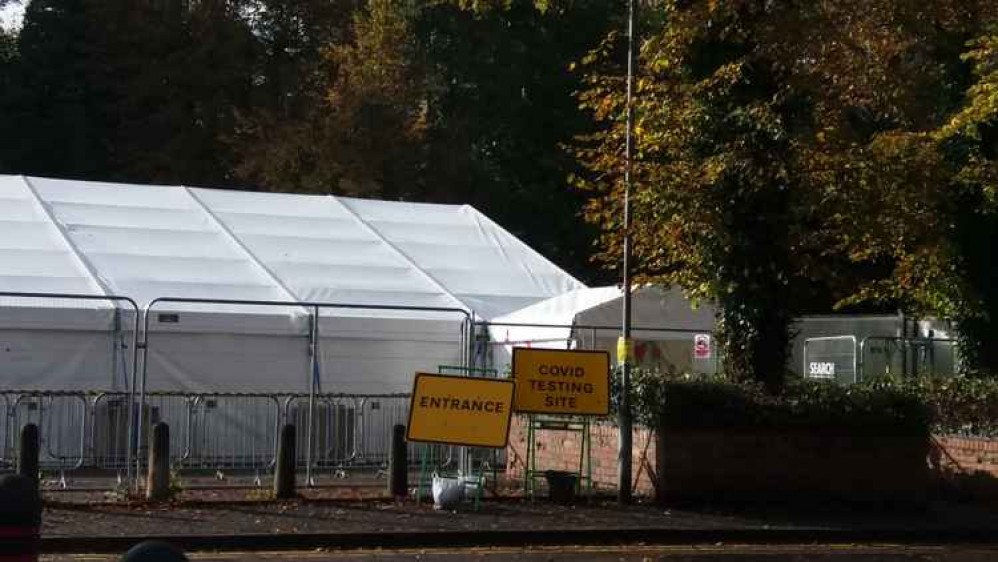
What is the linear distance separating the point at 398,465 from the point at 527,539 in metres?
3.22

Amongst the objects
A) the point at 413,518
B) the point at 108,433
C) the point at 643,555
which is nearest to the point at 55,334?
the point at 108,433

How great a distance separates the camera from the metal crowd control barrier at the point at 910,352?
1009 inches

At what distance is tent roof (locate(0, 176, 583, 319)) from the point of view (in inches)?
960

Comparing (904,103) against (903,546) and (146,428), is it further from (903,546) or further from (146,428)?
(146,428)

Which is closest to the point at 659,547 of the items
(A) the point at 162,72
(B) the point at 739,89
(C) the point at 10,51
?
(B) the point at 739,89

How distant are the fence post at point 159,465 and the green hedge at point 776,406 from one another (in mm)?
6161

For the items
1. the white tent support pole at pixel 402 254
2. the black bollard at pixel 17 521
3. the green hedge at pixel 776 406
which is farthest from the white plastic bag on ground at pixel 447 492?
the black bollard at pixel 17 521

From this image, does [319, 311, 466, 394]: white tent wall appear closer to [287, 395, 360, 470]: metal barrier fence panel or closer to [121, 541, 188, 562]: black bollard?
[287, 395, 360, 470]: metal barrier fence panel

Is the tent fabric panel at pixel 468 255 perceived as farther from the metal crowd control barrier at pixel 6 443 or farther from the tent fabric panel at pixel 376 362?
the metal crowd control barrier at pixel 6 443

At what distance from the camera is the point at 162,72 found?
1859 inches

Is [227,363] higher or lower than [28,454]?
higher

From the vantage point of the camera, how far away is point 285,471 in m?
18.1

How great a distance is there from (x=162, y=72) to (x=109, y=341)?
26310 mm

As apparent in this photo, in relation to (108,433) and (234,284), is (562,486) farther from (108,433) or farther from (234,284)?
(234,284)
